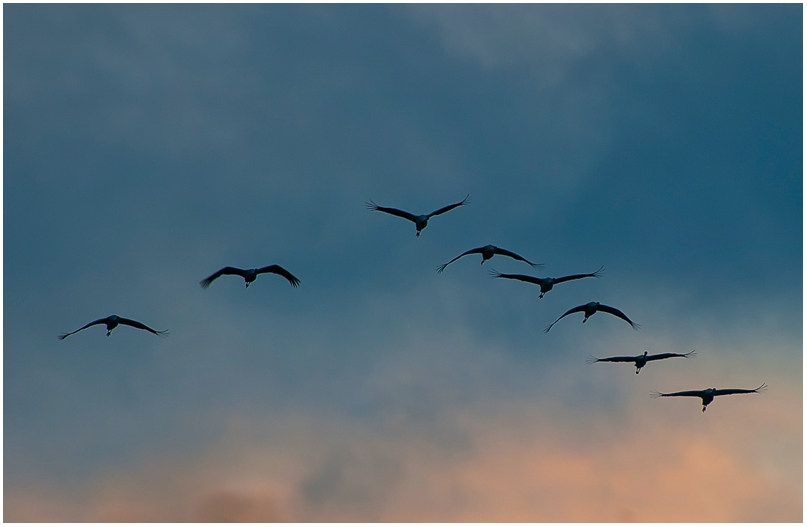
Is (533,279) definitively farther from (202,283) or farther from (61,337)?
(61,337)

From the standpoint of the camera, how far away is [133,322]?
78.8 m

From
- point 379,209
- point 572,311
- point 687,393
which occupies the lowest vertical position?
point 687,393

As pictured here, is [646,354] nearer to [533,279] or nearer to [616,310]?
[616,310]

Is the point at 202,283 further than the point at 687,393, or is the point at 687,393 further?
the point at 687,393

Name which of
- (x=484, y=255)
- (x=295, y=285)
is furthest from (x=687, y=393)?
(x=295, y=285)

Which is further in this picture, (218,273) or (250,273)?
(250,273)

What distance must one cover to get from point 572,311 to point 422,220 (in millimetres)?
17578

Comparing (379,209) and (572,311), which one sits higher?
(379,209)

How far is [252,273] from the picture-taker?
248 feet

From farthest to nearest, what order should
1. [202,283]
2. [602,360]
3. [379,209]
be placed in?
[602,360], [379,209], [202,283]

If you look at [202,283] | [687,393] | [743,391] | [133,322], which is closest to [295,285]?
[202,283]

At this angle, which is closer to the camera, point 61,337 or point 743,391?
point 61,337

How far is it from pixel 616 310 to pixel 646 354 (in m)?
5.25

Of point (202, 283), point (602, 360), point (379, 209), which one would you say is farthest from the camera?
point (602, 360)
